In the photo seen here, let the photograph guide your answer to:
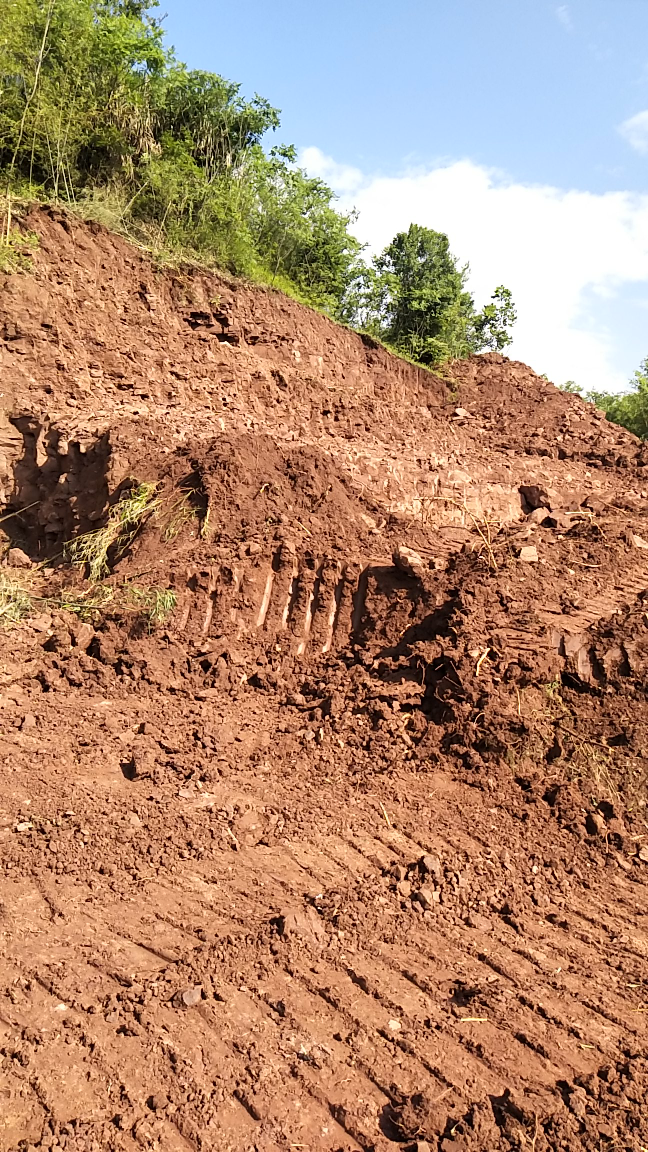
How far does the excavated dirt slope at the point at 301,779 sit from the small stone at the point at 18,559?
0.11ft

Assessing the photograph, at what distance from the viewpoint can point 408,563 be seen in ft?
21.0

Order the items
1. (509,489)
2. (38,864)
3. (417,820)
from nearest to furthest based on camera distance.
Result: (38,864) → (417,820) → (509,489)

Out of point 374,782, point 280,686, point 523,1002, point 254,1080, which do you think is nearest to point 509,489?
point 280,686

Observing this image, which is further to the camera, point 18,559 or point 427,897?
A: point 18,559

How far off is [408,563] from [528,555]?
3.32 feet

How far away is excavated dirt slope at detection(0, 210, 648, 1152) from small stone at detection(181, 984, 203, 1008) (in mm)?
17

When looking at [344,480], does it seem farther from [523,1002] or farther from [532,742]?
[523,1002]

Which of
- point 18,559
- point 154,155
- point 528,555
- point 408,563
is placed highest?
point 154,155

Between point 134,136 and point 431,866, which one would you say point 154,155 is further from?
point 431,866

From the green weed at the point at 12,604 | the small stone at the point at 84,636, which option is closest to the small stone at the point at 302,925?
the small stone at the point at 84,636

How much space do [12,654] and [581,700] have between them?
4500 millimetres

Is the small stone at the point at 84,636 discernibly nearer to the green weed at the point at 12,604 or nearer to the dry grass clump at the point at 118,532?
the green weed at the point at 12,604

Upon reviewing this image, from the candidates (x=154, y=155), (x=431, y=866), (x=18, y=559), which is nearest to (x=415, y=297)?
(x=154, y=155)

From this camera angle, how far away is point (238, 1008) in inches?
130
